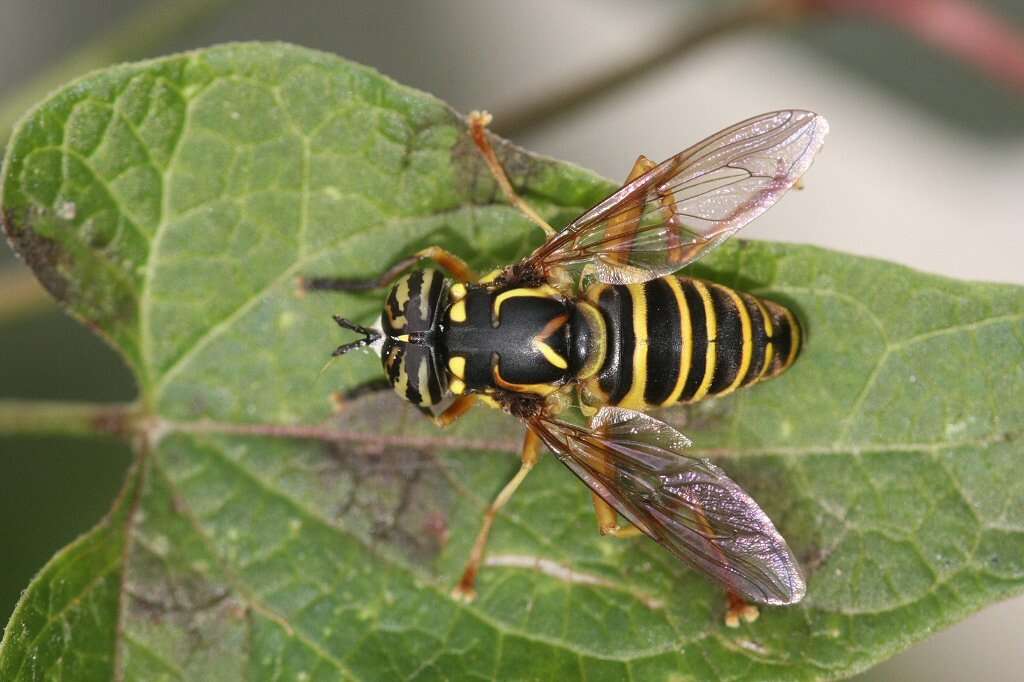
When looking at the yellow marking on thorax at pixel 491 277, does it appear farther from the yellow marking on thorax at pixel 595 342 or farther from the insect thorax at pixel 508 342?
the yellow marking on thorax at pixel 595 342

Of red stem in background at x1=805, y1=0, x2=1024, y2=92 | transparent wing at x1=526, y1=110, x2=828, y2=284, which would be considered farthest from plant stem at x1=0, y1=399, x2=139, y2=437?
red stem in background at x1=805, y1=0, x2=1024, y2=92

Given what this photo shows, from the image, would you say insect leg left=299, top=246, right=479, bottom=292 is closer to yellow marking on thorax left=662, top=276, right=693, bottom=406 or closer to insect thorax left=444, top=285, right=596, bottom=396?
insect thorax left=444, top=285, right=596, bottom=396

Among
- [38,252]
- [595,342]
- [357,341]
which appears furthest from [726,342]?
[38,252]

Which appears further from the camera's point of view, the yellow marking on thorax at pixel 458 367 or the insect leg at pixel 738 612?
the yellow marking on thorax at pixel 458 367

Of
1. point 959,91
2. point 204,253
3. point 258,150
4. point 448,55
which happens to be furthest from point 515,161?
point 959,91

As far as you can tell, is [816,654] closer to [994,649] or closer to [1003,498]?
[1003,498]

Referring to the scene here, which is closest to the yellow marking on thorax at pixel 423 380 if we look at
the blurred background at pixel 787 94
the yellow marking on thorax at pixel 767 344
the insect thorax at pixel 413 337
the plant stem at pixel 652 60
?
the insect thorax at pixel 413 337

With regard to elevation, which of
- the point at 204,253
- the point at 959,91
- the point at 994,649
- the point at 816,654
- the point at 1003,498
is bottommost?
the point at 994,649
